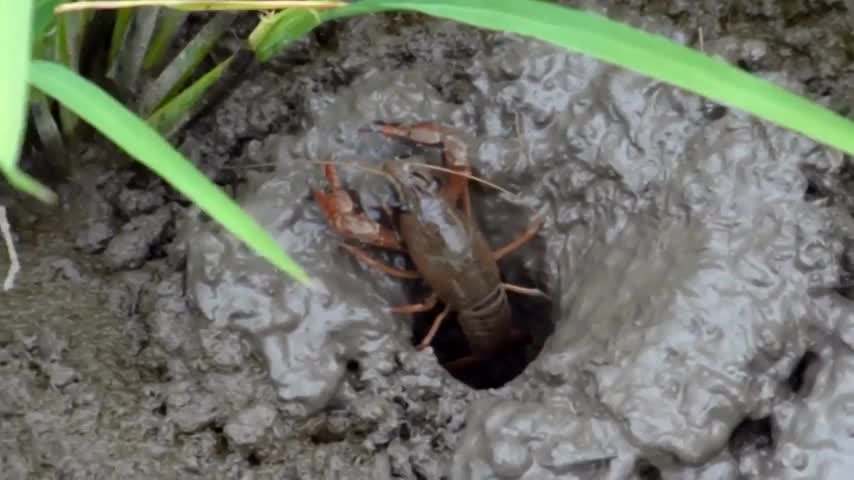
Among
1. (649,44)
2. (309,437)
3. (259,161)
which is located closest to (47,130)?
(259,161)

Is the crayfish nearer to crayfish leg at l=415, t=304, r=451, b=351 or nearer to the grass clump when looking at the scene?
crayfish leg at l=415, t=304, r=451, b=351

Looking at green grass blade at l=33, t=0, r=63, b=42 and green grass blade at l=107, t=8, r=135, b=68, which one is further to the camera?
green grass blade at l=107, t=8, r=135, b=68

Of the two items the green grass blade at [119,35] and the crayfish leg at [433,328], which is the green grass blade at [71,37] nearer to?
the green grass blade at [119,35]

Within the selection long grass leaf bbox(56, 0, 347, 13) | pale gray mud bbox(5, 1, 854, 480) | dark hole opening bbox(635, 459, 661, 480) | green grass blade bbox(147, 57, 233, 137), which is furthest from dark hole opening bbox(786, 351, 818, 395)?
A: green grass blade bbox(147, 57, 233, 137)

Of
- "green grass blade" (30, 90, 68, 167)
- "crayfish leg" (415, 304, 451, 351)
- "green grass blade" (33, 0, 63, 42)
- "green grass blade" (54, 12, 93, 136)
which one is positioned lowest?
"crayfish leg" (415, 304, 451, 351)

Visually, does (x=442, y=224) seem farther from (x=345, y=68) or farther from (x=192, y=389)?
(x=192, y=389)

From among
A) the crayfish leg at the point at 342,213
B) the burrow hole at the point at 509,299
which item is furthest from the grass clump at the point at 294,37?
the burrow hole at the point at 509,299

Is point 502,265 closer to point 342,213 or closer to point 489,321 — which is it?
point 489,321

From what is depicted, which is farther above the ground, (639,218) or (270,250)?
(270,250)
